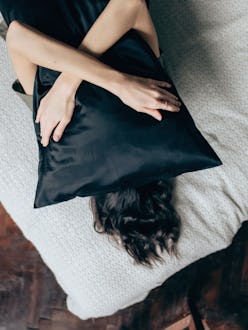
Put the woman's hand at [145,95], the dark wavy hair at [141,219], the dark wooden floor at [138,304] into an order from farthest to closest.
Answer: the dark wooden floor at [138,304] → the dark wavy hair at [141,219] → the woman's hand at [145,95]

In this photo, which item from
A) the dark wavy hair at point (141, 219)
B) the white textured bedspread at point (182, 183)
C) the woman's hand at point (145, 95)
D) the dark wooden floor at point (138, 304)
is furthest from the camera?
the dark wooden floor at point (138, 304)

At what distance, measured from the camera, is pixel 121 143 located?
95 cm

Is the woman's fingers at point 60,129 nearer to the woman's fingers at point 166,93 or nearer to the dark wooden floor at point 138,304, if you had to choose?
the woman's fingers at point 166,93

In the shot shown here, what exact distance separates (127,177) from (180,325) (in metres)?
0.61

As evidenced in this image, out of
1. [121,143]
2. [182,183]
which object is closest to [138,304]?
[182,183]

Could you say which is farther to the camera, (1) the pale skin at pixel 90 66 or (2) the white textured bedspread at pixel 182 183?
(2) the white textured bedspread at pixel 182 183

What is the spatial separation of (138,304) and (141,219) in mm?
558

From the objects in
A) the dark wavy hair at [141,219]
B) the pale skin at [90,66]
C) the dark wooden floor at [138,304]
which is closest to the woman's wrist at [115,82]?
the pale skin at [90,66]

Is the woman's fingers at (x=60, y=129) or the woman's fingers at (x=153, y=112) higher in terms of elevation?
the woman's fingers at (x=153, y=112)

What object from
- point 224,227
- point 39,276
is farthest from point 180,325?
point 39,276

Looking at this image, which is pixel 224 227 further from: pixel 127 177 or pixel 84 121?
pixel 84 121

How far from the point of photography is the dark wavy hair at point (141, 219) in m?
1.05

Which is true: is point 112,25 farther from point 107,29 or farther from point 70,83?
point 70,83

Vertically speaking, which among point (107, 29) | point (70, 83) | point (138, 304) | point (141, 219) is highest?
point (107, 29)
